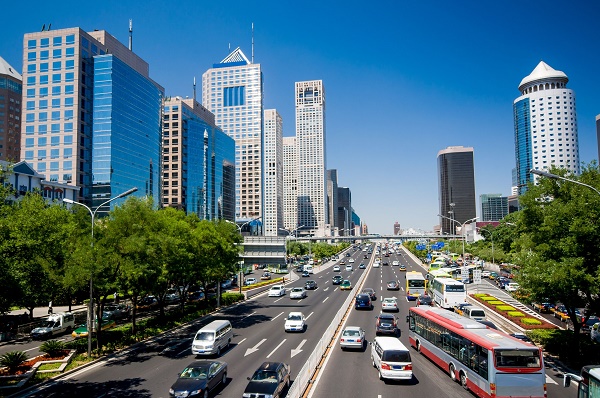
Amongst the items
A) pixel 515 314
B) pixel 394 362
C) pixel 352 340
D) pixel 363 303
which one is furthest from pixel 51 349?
pixel 515 314

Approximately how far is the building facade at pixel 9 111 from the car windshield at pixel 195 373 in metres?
194

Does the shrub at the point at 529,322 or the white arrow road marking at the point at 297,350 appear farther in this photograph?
the shrub at the point at 529,322

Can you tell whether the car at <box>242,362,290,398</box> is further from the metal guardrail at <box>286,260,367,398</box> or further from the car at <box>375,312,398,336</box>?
the car at <box>375,312,398,336</box>

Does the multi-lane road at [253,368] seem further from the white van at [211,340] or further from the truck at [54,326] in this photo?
the truck at [54,326]

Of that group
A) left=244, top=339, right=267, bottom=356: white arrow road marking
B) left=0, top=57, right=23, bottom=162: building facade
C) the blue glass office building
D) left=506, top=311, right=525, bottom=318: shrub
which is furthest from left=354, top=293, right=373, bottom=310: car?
left=0, top=57, right=23, bottom=162: building facade

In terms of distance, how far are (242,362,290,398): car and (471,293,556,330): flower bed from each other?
2474 centimetres

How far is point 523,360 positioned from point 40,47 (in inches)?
4523

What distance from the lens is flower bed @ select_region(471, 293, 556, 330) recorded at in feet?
115

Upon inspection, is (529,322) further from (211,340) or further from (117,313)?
(117,313)

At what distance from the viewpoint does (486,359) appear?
18.3 metres

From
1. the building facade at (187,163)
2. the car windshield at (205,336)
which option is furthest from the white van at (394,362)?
the building facade at (187,163)

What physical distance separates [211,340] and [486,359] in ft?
56.4

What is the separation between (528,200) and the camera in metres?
26.6

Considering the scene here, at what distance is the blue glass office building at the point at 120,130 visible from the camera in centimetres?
9562
